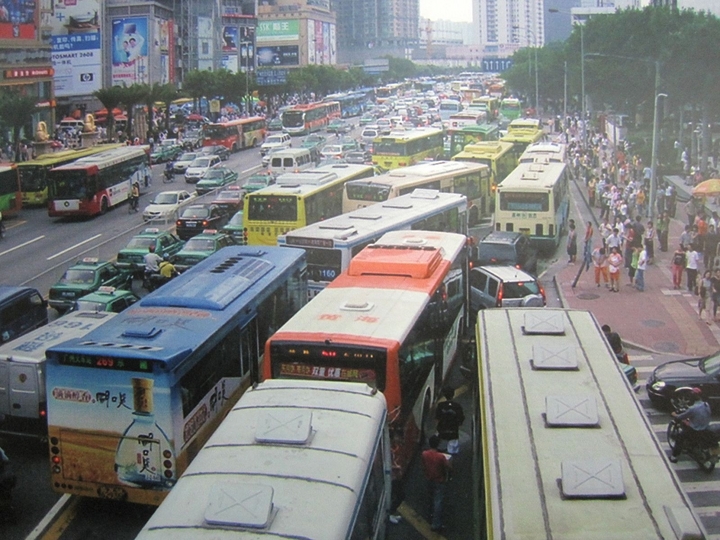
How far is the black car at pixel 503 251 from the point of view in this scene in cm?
2591

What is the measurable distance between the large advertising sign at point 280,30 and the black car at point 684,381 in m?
149

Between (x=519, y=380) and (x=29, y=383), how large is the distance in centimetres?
807

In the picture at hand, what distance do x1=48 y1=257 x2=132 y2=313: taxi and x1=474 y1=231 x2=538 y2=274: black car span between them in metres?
10.2

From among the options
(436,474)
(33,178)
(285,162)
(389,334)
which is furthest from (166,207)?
(436,474)

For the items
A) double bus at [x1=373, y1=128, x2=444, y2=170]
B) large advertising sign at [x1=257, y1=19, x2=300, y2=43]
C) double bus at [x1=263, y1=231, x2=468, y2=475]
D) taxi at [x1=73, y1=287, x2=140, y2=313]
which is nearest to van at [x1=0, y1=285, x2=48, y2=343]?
taxi at [x1=73, y1=287, x2=140, y2=313]

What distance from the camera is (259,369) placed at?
47.7 ft

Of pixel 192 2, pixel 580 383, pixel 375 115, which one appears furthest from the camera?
pixel 192 2

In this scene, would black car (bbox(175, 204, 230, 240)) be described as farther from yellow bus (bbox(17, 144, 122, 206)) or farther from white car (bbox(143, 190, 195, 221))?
yellow bus (bbox(17, 144, 122, 206))

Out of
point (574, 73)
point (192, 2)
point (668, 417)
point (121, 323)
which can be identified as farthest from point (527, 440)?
point (192, 2)

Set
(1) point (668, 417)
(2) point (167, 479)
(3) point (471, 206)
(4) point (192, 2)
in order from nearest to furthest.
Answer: (2) point (167, 479)
(1) point (668, 417)
(3) point (471, 206)
(4) point (192, 2)

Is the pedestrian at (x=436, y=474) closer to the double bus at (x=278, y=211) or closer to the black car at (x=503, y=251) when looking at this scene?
the black car at (x=503, y=251)

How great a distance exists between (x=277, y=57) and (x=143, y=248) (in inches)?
4837

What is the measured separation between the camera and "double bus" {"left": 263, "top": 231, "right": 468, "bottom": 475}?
11.8 meters

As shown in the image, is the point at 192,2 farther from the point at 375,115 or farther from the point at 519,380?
the point at 519,380
